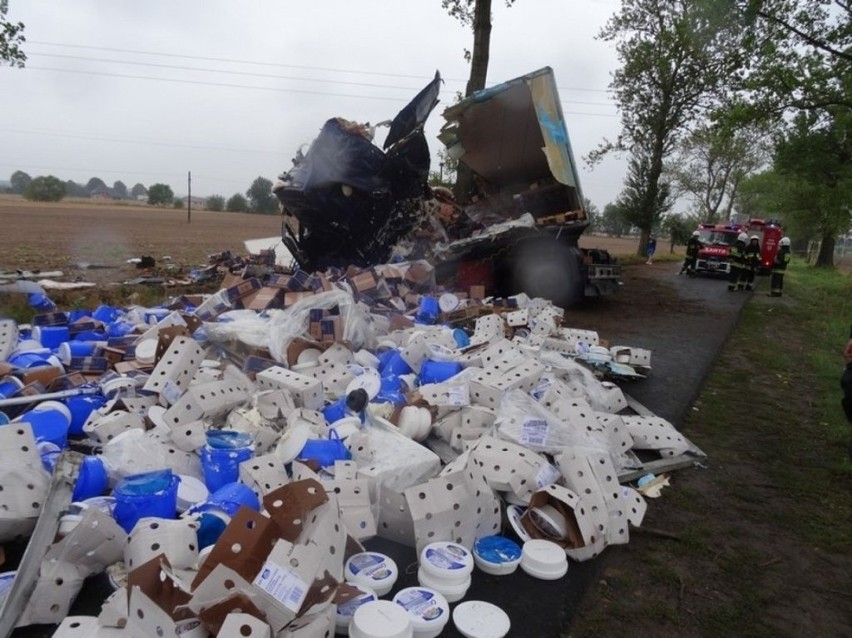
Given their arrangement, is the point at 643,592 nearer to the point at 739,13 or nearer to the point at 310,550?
the point at 310,550

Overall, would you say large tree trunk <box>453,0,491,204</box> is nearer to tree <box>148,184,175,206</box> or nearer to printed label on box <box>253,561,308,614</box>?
printed label on box <box>253,561,308,614</box>

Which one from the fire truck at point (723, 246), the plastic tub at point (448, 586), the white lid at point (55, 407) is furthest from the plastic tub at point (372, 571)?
the fire truck at point (723, 246)

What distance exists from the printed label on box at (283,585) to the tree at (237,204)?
70.6 meters

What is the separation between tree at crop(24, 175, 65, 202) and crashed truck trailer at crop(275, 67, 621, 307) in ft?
184

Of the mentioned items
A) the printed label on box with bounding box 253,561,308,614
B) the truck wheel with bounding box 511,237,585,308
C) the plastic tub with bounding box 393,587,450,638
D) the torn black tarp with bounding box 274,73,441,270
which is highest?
the torn black tarp with bounding box 274,73,441,270

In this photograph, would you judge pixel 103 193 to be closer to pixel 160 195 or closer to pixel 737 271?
pixel 160 195

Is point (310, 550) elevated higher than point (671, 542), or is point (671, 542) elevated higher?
point (310, 550)

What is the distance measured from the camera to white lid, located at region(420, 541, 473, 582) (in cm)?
237

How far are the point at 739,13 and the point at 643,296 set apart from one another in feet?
22.8

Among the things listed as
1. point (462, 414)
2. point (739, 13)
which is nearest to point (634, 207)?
point (739, 13)

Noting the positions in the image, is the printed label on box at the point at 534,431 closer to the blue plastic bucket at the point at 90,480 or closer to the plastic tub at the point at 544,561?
the plastic tub at the point at 544,561

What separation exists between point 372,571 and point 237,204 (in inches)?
2822

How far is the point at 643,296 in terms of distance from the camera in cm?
1206

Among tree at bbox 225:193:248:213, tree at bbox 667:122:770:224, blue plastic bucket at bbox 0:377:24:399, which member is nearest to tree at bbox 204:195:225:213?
tree at bbox 225:193:248:213
